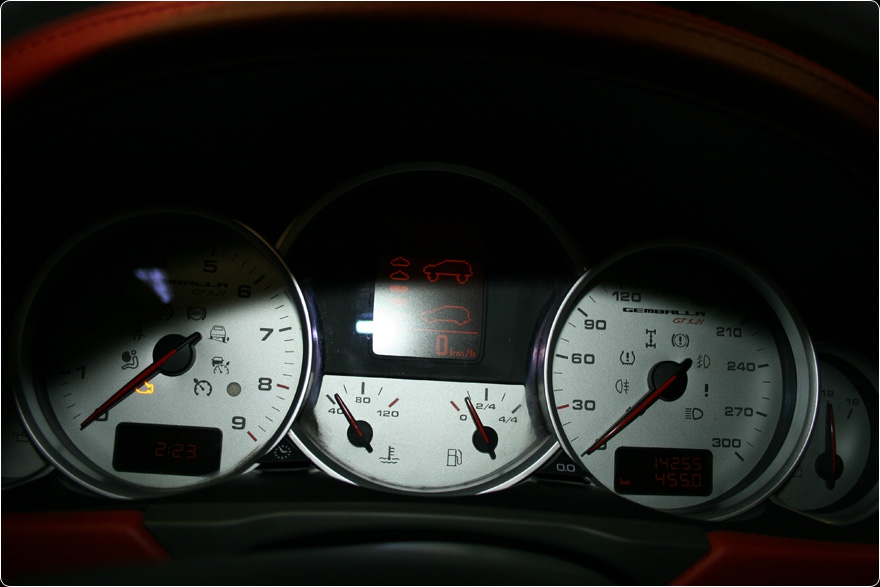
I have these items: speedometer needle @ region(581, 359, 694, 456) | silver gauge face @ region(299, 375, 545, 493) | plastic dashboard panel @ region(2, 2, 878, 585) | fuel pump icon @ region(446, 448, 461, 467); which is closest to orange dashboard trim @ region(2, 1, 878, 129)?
plastic dashboard panel @ region(2, 2, 878, 585)

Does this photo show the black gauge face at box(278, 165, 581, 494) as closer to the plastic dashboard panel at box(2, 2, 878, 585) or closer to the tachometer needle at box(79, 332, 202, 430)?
the plastic dashboard panel at box(2, 2, 878, 585)

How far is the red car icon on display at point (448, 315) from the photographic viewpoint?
1.99 meters

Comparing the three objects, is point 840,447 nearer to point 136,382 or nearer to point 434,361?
point 434,361

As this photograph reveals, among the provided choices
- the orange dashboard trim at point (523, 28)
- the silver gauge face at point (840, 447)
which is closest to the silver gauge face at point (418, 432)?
the silver gauge face at point (840, 447)

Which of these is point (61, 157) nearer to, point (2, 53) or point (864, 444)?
point (2, 53)

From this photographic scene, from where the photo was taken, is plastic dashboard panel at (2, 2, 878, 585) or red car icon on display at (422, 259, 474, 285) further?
red car icon on display at (422, 259, 474, 285)

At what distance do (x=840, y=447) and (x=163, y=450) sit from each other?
2.01 m

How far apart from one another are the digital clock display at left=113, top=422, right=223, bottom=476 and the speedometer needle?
3.55 feet

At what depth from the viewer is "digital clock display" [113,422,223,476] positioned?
186 centimetres

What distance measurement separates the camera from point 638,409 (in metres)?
1.92

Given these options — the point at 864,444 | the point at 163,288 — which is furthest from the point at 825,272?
the point at 163,288

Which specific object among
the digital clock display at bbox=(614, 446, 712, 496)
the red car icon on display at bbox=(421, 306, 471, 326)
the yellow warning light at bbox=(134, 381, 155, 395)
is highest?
the red car icon on display at bbox=(421, 306, 471, 326)

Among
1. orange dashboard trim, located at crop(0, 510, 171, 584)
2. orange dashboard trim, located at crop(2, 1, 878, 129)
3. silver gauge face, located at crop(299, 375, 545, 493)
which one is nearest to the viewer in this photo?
orange dashboard trim, located at crop(2, 1, 878, 129)

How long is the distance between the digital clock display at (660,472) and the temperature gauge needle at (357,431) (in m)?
0.72
